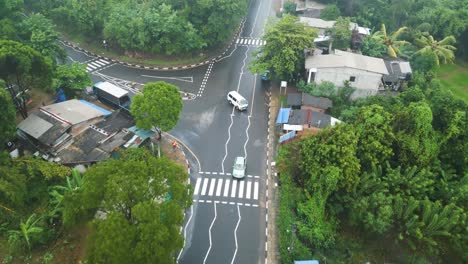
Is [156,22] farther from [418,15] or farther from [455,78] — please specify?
[455,78]

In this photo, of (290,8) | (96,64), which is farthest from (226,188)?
(290,8)

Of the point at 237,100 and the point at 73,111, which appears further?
the point at 237,100

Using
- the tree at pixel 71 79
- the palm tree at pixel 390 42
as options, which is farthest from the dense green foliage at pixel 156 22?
the palm tree at pixel 390 42

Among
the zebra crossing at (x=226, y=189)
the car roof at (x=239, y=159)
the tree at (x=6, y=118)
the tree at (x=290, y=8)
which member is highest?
the tree at (x=290, y=8)

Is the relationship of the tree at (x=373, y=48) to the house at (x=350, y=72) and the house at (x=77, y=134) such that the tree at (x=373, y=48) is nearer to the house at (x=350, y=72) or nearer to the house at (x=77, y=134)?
the house at (x=350, y=72)

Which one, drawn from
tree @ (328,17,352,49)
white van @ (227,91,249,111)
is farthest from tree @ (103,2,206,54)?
tree @ (328,17,352,49)

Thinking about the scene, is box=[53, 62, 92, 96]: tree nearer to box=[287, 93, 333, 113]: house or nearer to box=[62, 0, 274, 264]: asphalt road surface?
box=[62, 0, 274, 264]: asphalt road surface
